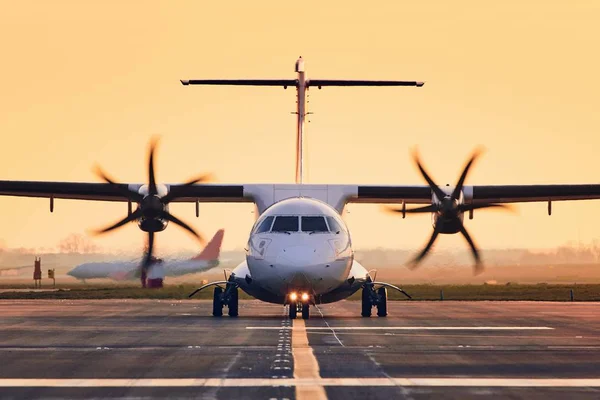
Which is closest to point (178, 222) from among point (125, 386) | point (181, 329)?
point (181, 329)

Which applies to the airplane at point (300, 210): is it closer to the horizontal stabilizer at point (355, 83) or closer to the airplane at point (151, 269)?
the horizontal stabilizer at point (355, 83)

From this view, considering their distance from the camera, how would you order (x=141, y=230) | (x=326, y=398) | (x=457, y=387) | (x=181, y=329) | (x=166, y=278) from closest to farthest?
(x=326, y=398) < (x=457, y=387) < (x=181, y=329) < (x=141, y=230) < (x=166, y=278)

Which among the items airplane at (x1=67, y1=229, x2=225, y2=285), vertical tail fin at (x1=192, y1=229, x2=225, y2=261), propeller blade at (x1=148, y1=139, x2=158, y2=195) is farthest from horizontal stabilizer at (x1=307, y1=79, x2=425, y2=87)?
vertical tail fin at (x1=192, y1=229, x2=225, y2=261)

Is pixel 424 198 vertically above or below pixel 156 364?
above

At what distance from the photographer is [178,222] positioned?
36562mm

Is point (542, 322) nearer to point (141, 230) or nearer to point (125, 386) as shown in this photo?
point (141, 230)

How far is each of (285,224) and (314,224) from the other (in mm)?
770

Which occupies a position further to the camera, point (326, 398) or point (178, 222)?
point (178, 222)

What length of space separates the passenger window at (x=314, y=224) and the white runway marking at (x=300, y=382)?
1501cm

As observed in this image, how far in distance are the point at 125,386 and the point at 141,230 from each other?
71.5 ft

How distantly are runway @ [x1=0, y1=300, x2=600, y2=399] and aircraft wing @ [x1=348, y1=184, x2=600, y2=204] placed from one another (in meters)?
A: 7.87

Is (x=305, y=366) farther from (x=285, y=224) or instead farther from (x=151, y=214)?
(x=151, y=214)

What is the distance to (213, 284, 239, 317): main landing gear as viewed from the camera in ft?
112

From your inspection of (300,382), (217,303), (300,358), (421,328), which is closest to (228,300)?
(217,303)
